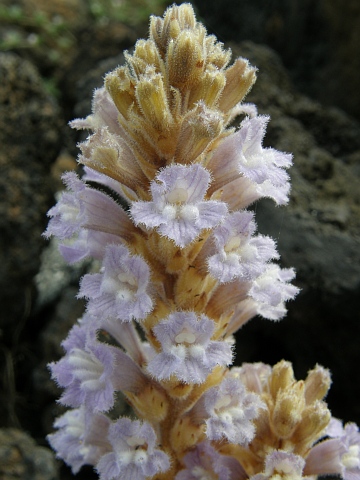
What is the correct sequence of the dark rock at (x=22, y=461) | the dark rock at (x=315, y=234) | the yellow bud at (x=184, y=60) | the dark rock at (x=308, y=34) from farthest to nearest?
the dark rock at (x=308, y=34) < the dark rock at (x=315, y=234) < the dark rock at (x=22, y=461) < the yellow bud at (x=184, y=60)

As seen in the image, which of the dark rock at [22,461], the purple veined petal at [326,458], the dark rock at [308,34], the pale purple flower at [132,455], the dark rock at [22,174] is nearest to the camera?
the pale purple flower at [132,455]

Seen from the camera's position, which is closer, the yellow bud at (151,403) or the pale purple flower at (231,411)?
the pale purple flower at (231,411)

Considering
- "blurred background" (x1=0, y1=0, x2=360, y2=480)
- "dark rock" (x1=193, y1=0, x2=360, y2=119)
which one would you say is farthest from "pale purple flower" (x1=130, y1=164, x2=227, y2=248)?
"dark rock" (x1=193, y1=0, x2=360, y2=119)

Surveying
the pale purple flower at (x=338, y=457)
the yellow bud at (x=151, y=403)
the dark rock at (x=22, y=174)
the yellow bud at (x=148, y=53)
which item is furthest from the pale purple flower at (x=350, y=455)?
the dark rock at (x=22, y=174)

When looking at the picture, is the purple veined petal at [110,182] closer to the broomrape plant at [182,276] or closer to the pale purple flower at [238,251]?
the broomrape plant at [182,276]

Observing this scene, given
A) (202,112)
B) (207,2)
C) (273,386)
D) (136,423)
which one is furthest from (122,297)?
(207,2)

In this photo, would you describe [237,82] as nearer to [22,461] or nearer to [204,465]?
[204,465]

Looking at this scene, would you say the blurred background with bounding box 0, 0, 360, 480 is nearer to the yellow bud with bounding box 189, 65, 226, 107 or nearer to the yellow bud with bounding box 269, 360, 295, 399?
the yellow bud with bounding box 269, 360, 295, 399

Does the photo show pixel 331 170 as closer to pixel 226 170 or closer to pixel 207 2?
pixel 226 170
